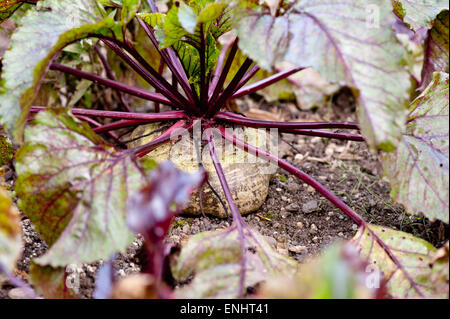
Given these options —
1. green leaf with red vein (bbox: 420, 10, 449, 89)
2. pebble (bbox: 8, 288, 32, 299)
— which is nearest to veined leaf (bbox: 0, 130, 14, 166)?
pebble (bbox: 8, 288, 32, 299)

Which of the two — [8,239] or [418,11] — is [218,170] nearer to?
[8,239]

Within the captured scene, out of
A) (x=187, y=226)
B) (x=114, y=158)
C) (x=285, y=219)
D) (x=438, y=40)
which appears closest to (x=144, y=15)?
(x=114, y=158)

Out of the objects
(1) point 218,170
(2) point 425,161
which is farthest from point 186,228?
(2) point 425,161

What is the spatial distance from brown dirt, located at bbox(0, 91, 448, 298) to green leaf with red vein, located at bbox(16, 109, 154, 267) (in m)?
0.26

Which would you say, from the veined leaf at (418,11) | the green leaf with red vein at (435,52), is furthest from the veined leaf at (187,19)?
the green leaf with red vein at (435,52)

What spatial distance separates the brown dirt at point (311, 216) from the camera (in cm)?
130

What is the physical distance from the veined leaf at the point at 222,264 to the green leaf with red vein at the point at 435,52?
1031 millimetres

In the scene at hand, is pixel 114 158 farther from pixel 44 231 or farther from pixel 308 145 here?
pixel 308 145

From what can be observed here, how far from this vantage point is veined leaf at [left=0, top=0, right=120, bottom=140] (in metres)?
1.04

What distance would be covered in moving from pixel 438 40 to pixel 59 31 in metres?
1.35

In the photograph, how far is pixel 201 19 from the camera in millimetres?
1041

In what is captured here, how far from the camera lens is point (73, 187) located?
1.01m

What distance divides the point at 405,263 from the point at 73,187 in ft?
2.49
